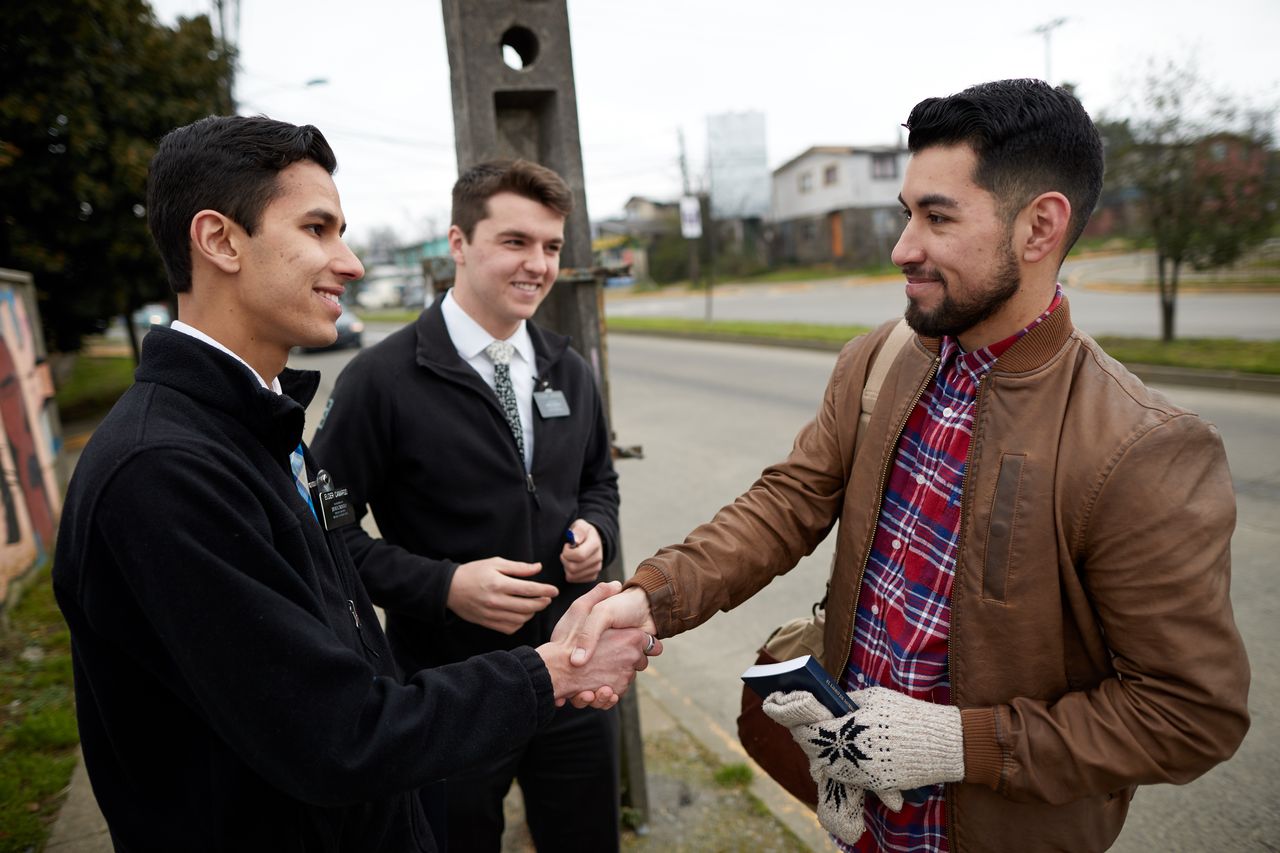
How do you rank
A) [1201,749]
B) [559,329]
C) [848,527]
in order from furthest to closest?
[559,329], [848,527], [1201,749]

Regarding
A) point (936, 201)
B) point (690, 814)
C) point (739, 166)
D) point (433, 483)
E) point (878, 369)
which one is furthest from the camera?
point (739, 166)

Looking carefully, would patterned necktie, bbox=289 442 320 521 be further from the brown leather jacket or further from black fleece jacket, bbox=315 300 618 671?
the brown leather jacket

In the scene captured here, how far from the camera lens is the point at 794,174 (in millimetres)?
48375

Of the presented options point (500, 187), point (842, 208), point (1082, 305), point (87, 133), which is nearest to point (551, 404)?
point (500, 187)

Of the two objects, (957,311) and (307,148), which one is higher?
(307,148)

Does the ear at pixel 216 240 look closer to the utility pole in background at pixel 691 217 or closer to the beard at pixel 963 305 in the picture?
the beard at pixel 963 305

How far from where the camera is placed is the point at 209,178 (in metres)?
1.48

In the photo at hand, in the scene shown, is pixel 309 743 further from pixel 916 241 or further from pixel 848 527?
pixel 916 241

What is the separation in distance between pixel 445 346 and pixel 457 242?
400 mm

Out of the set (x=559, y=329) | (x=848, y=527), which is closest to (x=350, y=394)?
(x=559, y=329)

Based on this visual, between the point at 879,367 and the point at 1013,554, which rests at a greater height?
the point at 879,367

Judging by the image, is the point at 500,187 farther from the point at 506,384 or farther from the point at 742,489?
the point at 742,489

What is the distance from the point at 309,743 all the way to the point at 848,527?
1195mm

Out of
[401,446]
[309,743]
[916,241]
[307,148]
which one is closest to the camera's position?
[309,743]
